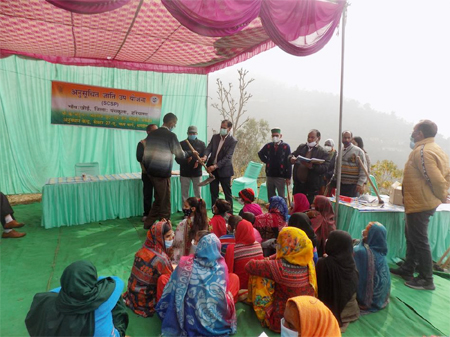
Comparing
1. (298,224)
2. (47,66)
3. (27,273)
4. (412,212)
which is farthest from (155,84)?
(412,212)

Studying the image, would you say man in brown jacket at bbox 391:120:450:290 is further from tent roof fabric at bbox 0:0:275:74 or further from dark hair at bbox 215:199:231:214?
tent roof fabric at bbox 0:0:275:74

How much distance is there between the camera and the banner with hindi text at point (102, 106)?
225 inches

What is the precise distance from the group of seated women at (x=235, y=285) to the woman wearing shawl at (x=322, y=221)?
0.68m

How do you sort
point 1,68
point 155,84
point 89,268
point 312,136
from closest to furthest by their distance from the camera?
point 89,268 → point 312,136 → point 1,68 → point 155,84

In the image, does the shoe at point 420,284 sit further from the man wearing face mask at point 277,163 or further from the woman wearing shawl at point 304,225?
the man wearing face mask at point 277,163

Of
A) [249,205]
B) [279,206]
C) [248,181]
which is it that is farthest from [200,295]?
[248,181]

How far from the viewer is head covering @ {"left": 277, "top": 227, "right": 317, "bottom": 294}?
6.45ft

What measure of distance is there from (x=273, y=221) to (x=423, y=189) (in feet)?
4.94

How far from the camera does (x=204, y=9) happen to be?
9.06ft

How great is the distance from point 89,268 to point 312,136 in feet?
12.2

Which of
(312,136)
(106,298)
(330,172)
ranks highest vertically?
(312,136)

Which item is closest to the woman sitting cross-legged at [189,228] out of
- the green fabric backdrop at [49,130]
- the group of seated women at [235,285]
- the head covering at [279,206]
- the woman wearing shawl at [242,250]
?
the group of seated women at [235,285]

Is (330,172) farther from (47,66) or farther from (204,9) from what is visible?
(47,66)

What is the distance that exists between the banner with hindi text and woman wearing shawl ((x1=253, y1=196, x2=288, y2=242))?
4.23m
